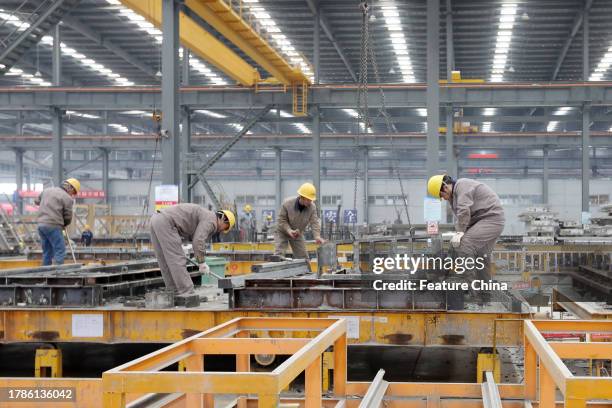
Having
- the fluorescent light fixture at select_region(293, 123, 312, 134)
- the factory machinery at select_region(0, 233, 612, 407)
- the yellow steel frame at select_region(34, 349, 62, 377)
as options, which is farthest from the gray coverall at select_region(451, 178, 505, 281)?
the fluorescent light fixture at select_region(293, 123, 312, 134)

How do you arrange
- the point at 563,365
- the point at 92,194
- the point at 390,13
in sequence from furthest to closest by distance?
the point at 92,194, the point at 390,13, the point at 563,365

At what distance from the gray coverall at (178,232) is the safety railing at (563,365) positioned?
13.6 feet

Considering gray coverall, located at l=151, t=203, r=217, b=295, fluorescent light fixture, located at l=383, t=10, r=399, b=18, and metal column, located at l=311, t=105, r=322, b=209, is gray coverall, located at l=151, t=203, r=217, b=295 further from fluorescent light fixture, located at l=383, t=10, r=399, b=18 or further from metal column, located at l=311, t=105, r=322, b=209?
metal column, located at l=311, t=105, r=322, b=209

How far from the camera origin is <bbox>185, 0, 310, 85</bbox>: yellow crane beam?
18.3 meters

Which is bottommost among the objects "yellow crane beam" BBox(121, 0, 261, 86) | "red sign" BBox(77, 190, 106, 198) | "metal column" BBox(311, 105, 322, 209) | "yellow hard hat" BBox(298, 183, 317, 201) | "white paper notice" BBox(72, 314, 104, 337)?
"white paper notice" BBox(72, 314, 104, 337)

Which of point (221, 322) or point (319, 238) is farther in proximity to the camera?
point (319, 238)

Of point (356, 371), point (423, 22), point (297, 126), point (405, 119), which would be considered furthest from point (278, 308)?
point (297, 126)

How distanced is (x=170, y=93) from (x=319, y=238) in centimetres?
891

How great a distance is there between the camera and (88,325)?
7617 millimetres

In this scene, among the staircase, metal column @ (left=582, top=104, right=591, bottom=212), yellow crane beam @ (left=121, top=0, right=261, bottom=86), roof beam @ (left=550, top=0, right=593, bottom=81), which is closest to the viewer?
the staircase

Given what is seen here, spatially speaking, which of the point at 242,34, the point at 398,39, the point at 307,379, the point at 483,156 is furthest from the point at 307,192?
the point at 483,156

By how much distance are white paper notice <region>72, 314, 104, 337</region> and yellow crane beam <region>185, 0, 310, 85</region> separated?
11.7 meters

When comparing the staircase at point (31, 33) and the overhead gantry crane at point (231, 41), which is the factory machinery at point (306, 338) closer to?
the staircase at point (31, 33)

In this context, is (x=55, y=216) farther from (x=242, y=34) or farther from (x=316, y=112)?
(x=316, y=112)
